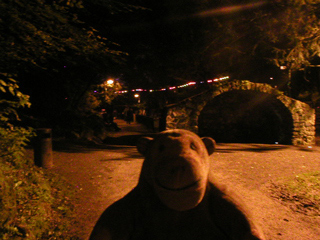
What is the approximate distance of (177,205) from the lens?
1.88 metres

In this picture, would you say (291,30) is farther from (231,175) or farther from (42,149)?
(42,149)

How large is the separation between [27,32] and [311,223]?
241 inches

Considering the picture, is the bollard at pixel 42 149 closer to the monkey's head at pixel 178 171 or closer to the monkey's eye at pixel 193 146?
the monkey's head at pixel 178 171

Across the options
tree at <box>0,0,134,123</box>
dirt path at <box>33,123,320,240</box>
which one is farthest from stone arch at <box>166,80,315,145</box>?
tree at <box>0,0,134,123</box>

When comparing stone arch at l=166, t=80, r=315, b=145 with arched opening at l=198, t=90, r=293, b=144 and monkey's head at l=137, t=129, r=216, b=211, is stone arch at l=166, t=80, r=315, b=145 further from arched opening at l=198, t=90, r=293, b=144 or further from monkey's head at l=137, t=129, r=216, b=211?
monkey's head at l=137, t=129, r=216, b=211

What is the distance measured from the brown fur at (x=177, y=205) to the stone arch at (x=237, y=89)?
9.08 m

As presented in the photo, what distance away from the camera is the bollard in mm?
6840

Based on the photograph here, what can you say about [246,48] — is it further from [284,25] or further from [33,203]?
[33,203]

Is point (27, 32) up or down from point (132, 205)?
up

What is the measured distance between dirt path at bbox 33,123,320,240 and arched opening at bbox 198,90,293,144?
14.8 feet

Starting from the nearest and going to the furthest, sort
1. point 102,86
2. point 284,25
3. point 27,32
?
point 27,32 < point 284,25 < point 102,86

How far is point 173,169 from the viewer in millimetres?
1844

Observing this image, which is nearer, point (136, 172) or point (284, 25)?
point (136, 172)

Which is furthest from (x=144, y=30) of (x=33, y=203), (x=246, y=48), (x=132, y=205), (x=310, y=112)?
(x=132, y=205)
